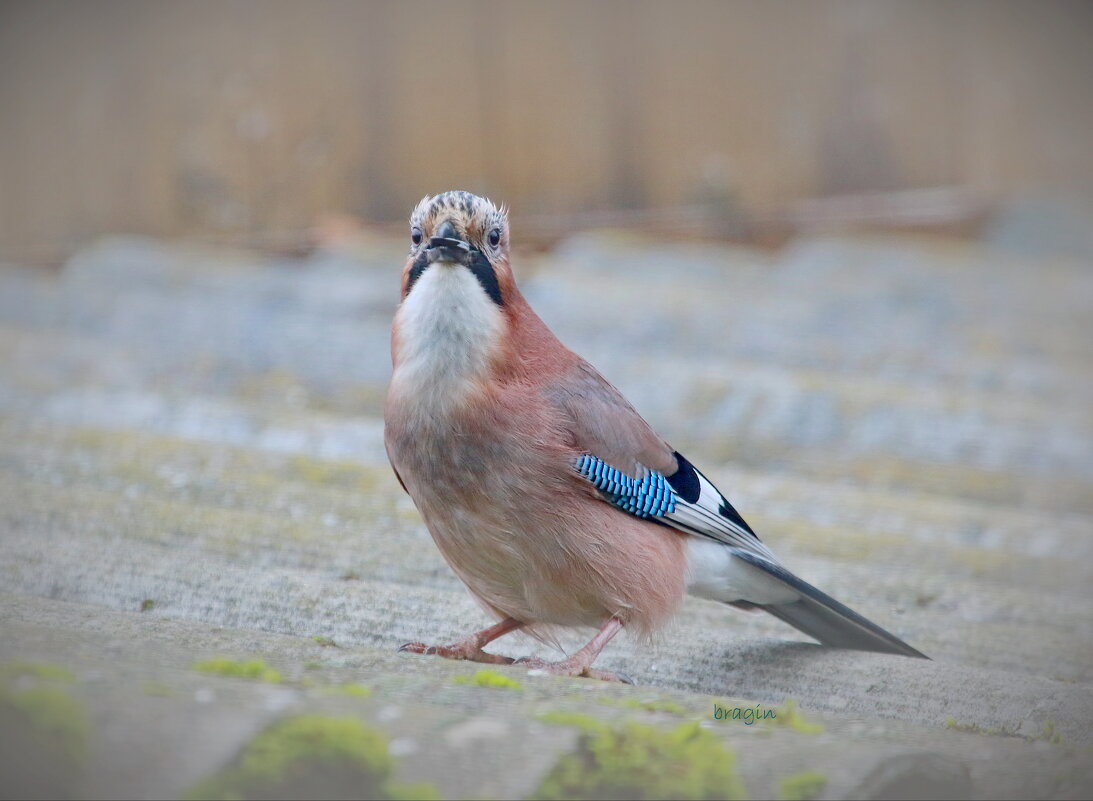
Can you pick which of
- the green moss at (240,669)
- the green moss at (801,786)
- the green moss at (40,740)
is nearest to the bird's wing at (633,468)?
the green moss at (240,669)

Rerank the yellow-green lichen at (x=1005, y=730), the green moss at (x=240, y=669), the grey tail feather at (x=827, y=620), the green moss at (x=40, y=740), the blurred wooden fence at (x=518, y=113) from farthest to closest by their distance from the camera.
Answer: the blurred wooden fence at (x=518, y=113) < the grey tail feather at (x=827, y=620) < the yellow-green lichen at (x=1005, y=730) < the green moss at (x=240, y=669) < the green moss at (x=40, y=740)

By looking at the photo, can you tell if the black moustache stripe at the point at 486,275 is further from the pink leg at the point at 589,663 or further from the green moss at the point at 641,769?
the green moss at the point at 641,769

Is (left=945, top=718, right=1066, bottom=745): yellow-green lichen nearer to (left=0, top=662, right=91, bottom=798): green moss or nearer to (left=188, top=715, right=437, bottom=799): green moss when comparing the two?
(left=188, top=715, right=437, bottom=799): green moss

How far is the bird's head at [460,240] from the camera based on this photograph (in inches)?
106

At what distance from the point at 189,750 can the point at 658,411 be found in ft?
10.9

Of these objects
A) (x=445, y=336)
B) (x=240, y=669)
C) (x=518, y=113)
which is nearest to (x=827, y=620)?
(x=445, y=336)

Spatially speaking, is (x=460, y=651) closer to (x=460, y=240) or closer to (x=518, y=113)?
(x=460, y=240)

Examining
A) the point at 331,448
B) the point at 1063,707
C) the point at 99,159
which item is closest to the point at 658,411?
the point at 331,448

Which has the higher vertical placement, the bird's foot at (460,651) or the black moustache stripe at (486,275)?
the black moustache stripe at (486,275)

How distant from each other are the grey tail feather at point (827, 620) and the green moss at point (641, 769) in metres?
1.28

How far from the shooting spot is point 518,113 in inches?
275

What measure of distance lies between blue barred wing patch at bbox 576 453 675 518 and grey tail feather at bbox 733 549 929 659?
28 centimetres

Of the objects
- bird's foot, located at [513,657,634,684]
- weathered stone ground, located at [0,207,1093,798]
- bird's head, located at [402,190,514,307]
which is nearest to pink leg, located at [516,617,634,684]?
bird's foot, located at [513,657,634,684]

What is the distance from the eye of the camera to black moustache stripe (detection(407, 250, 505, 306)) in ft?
9.03
